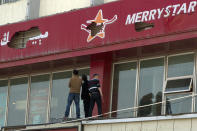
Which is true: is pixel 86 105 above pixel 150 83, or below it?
below

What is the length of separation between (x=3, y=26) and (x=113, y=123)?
7.54 metres

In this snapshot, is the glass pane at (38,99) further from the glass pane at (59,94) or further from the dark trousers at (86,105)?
the dark trousers at (86,105)

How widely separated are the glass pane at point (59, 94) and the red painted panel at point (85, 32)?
4.20 ft

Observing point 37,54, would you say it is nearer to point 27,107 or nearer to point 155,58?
point 27,107

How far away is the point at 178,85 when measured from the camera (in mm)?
21062

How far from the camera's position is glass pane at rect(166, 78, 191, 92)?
2086 centimetres

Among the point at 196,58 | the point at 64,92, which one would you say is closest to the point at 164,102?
the point at 196,58

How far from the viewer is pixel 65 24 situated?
23.6m

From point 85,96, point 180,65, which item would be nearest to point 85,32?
point 85,96

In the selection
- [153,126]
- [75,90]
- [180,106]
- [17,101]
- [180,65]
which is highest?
[180,65]

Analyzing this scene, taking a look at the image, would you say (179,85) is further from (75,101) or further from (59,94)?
(59,94)

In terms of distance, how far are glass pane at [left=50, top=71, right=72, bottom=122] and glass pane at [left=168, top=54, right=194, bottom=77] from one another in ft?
14.6

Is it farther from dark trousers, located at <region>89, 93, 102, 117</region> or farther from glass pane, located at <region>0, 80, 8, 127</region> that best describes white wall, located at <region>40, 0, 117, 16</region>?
dark trousers, located at <region>89, 93, 102, 117</region>

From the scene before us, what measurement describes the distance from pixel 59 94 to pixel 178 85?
5.40 metres
